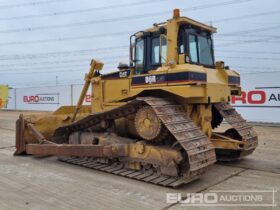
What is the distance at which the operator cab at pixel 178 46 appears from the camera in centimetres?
651

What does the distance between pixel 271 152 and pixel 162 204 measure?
4766 millimetres

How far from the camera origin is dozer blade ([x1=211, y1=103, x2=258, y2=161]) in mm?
6734

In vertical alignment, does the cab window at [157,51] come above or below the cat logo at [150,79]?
above

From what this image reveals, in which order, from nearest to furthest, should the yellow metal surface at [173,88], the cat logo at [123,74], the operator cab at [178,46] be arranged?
the yellow metal surface at [173,88], the operator cab at [178,46], the cat logo at [123,74]

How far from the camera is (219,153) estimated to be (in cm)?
755

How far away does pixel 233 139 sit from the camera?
712cm

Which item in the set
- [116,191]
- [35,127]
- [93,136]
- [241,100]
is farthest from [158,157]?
[241,100]

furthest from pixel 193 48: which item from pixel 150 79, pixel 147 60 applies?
pixel 150 79

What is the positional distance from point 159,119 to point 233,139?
214cm

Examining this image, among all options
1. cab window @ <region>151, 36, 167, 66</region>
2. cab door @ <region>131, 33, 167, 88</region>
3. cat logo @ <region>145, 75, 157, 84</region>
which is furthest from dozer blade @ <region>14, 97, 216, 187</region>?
cab window @ <region>151, 36, 167, 66</region>

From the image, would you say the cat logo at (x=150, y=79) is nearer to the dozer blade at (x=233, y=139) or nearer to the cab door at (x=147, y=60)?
the cab door at (x=147, y=60)

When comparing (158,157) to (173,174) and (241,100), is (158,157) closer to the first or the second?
(173,174)

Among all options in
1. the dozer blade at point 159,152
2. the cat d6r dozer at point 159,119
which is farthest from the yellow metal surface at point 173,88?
the dozer blade at point 159,152

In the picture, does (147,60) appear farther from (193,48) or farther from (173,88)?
(173,88)
